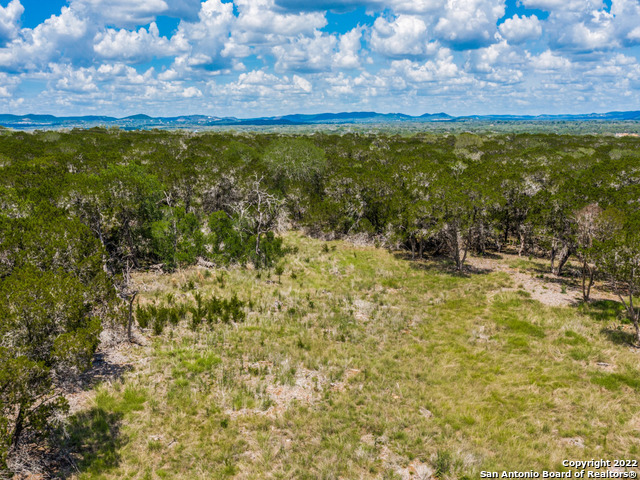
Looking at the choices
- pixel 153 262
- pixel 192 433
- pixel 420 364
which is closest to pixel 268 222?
pixel 153 262

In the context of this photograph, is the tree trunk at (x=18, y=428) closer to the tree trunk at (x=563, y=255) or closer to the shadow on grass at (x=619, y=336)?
the shadow on grass at (x=619, y=336)

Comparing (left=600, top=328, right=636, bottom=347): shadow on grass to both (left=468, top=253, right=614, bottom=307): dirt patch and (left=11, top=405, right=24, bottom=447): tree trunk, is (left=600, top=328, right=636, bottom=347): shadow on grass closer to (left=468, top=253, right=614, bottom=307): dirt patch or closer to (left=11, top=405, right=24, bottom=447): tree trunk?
(left=468, top=253, right=614, bottom=307): dirt patch

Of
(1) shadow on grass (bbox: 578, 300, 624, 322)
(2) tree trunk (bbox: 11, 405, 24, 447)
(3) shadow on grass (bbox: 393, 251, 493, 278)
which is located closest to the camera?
(2) tree trunk (bbox: 11, 405, 24, 447)

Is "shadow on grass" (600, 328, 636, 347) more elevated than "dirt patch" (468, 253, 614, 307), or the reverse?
"dirt patch" (468, 253, 614, 307)

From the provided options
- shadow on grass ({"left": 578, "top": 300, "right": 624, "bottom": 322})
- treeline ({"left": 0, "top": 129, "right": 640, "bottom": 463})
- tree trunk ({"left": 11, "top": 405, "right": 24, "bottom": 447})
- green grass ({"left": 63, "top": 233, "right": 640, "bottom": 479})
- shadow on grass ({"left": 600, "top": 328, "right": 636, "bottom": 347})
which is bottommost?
green grass ({"left": 63, "top": 233, "right": 640, "bottom": 479})

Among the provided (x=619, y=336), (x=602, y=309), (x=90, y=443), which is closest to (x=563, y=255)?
(x=602, y=309)

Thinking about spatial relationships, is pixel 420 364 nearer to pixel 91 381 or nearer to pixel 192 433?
pixel 192 433

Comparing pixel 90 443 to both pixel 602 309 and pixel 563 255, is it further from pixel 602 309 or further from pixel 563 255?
pixel 563 255

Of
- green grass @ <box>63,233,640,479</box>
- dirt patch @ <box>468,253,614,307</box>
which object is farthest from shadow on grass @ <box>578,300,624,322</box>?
dirt patch @ <box>468,253,614,307</box>
